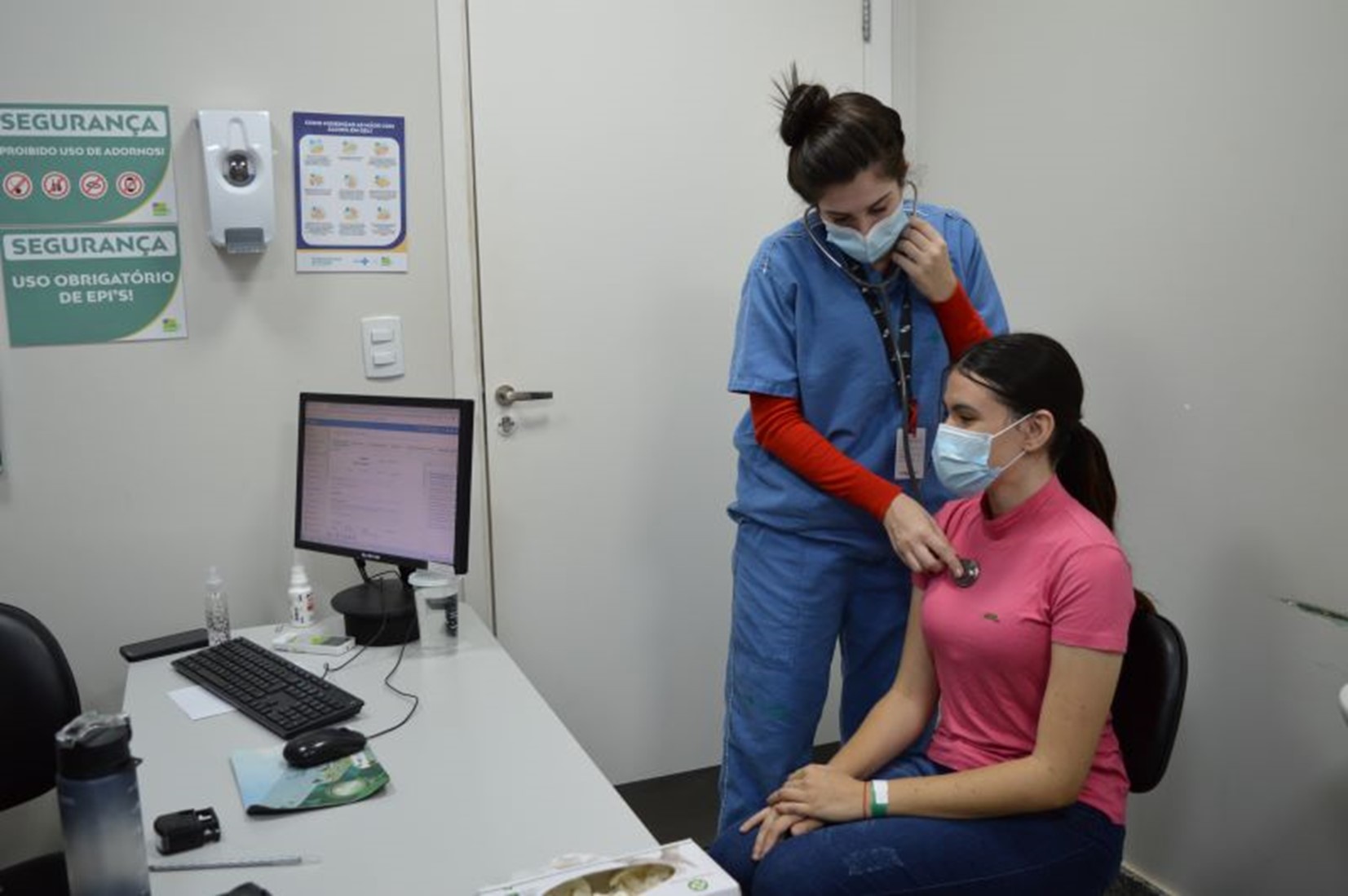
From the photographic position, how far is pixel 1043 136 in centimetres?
227

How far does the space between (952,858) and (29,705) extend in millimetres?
1409

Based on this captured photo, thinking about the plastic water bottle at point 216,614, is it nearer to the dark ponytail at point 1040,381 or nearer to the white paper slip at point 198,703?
the white paper slip at point 198,703

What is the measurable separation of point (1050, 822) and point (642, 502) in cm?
139

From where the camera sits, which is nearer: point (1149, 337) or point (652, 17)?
point (1149, 337)

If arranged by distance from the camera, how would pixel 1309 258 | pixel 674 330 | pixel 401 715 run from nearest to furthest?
pixel 401 715 → pixel 1309 258 → pixel 674 330

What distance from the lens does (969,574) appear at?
147cm

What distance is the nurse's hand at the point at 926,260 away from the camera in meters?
1.69

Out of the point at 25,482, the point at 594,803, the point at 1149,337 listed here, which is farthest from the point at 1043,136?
the point at 25,482

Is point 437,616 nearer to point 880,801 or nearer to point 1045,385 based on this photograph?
point 880,801

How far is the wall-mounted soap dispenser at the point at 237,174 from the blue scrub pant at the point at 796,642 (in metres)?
1.15

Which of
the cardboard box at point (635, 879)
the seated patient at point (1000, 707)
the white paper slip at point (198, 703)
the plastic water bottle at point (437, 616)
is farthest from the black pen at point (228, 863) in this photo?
the plastic water bottle at point (437, 616)

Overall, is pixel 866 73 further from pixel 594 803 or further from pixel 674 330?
pixel 594 803

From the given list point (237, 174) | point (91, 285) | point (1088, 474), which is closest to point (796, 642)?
point (1088, 474)

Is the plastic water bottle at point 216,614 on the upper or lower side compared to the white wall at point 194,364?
lower
